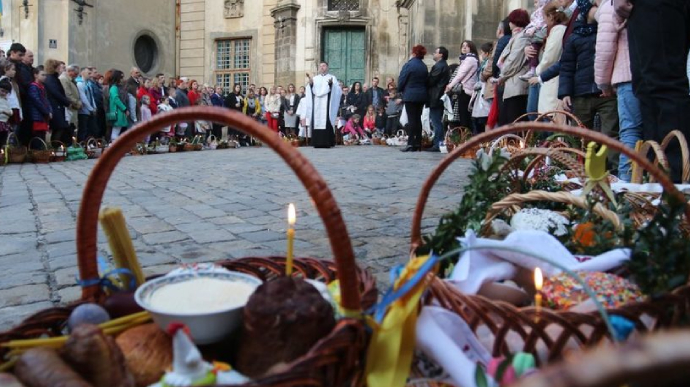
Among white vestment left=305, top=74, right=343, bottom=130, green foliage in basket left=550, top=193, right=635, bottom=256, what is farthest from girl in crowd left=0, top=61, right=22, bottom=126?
green foliage in basket left=550, top=193, right=635, bottom=256

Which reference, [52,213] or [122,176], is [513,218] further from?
[122,176]

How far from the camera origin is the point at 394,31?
923 inches

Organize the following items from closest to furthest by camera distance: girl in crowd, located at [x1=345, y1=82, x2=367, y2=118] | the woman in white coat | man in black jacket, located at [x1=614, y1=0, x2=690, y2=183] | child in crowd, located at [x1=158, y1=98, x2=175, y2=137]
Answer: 1. man in black jacket, located at [x1=614, y1=0, x2=690, y2=183]
2. the woman in white coat
3. child in crowd, located at [x1=158, y1=98, x2=175, y2=137]
4. girl in crowd, located at [x1=345, y1=82, x2=367, y2=118]

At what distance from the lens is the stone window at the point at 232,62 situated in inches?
1052

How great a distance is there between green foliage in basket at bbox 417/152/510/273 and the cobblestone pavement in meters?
0.63

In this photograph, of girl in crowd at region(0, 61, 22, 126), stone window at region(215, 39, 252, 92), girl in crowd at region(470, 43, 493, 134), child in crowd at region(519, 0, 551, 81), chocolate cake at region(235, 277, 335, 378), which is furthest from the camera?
stone window at region(215, 39, 252, 92)

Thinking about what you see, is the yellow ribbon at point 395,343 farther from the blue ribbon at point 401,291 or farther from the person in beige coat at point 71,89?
the person in beige coat at point 71,89

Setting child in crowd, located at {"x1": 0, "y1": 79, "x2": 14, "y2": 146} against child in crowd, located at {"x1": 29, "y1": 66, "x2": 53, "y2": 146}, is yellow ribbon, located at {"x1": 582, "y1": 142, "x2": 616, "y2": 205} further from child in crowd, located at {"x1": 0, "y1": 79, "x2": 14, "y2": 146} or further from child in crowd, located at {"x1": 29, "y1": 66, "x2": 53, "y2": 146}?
child in crowd, located at {"x1": 29, "y1": 66, "x2": 53, "y2": 146}

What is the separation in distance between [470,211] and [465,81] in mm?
9301

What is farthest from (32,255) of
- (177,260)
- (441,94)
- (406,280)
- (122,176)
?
(441,94)

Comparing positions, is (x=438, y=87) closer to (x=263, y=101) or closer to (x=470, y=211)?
(x=470, y=211)

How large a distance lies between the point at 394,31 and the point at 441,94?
1214cm

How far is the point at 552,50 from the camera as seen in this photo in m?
6.48

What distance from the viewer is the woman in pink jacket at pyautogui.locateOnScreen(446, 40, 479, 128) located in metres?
11.0
